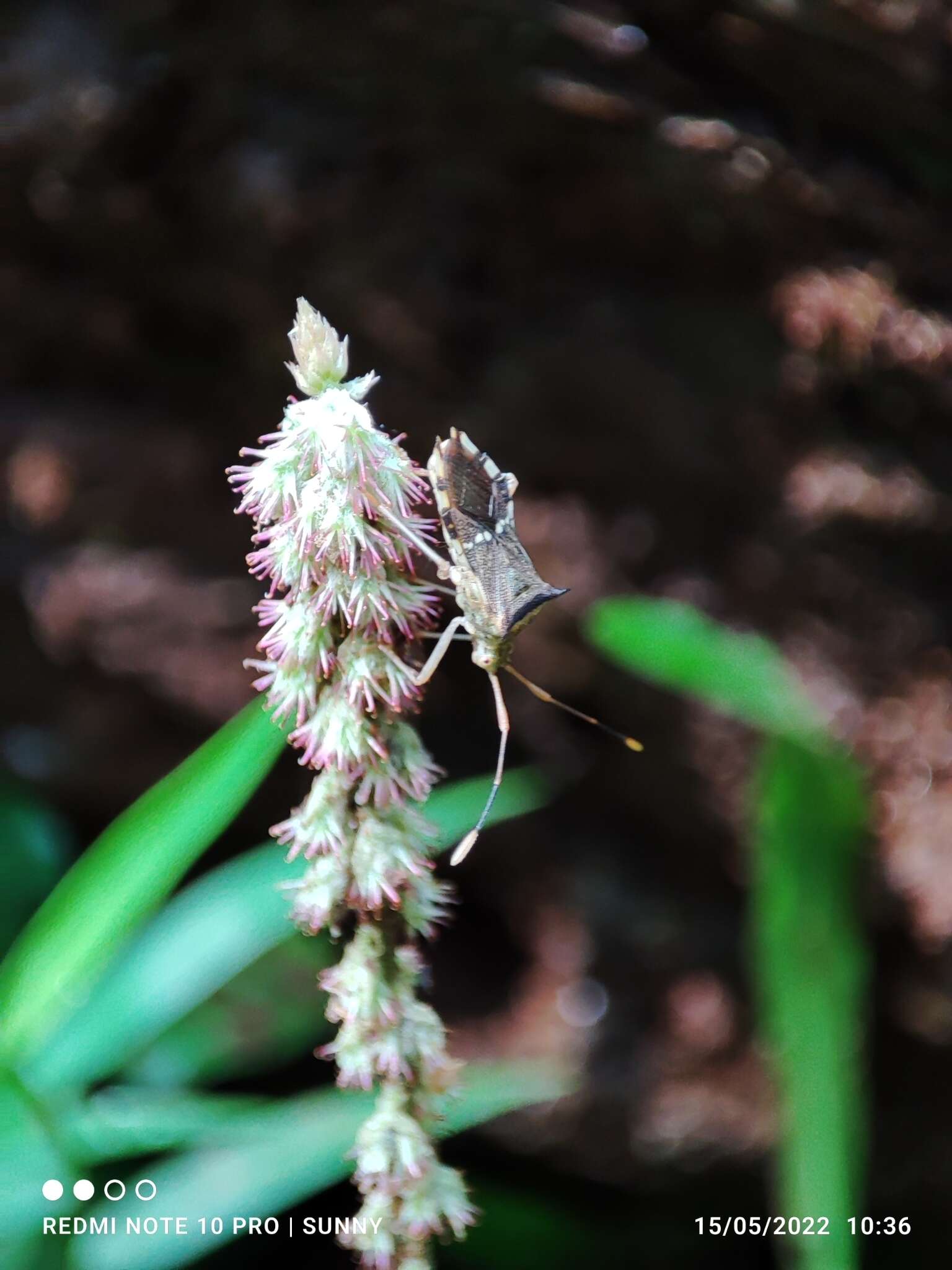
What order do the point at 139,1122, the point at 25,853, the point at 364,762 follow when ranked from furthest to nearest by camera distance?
1. the point at 25,853
2. the point at 139,1122
3. the point at 364,762

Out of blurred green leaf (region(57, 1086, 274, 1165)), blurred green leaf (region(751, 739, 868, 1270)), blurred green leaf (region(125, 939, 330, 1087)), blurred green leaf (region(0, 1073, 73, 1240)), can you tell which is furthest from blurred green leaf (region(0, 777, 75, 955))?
blurred green leaf (region(751, 739, 868, 1270))

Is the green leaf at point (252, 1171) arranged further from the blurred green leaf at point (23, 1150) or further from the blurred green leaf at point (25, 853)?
the blurred green leaf at point (25, 853)

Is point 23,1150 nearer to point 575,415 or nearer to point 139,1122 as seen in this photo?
point 139,1122

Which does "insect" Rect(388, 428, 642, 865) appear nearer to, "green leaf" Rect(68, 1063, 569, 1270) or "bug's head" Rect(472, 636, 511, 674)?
"bug's head" Rect(472, 636, 511, 674)

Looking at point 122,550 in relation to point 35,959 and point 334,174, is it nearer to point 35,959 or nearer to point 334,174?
point 334,174
